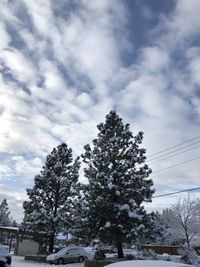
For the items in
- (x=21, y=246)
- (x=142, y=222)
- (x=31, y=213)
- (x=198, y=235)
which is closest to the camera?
(x=142, y=222)

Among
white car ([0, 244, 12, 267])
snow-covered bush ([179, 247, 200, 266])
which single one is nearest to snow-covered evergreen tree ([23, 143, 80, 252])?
snow-covered bush ([179, 247, 200, 266])

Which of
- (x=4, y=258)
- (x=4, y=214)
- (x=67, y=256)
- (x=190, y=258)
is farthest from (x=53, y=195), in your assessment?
(x=4, y=214)

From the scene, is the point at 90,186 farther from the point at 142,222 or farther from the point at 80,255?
the point at 80,255

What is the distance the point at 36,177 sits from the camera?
3719 cm

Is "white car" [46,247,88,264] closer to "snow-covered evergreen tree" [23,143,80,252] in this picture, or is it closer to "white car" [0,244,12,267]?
"snow-covered evergreen tree" [23,143,80,252]

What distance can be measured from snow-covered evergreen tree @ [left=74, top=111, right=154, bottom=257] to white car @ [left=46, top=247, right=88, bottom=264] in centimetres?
626

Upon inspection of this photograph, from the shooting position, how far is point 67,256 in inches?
1275

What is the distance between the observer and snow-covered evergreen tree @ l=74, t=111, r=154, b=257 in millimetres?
25453

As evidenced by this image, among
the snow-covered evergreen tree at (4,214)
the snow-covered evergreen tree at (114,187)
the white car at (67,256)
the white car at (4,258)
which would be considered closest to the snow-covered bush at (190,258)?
the snow-covered evergreen tree at (114,187)

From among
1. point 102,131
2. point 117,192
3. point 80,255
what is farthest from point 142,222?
point 80,255

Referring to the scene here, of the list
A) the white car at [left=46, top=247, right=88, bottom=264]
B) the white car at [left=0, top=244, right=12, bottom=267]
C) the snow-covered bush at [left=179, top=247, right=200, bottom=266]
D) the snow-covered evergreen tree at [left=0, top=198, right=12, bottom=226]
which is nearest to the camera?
the white car at [left=0, top=244, right=12, bottom=267]

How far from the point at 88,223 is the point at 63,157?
1368 cm

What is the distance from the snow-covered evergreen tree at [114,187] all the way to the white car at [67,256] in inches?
246

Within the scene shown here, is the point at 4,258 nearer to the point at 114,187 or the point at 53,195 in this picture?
the point at 114,187
